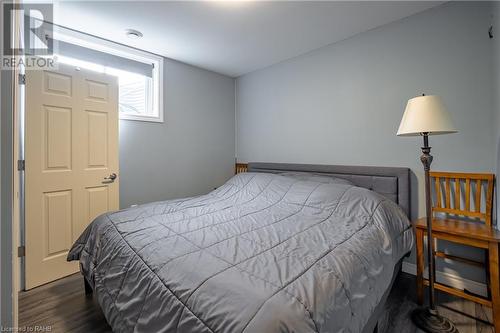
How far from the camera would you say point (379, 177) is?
2340 mm

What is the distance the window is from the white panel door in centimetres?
28

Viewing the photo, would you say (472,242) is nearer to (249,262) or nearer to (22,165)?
(249,262)

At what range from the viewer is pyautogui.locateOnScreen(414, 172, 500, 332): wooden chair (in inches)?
58.5

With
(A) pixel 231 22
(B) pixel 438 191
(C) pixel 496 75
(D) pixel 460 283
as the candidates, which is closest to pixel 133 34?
(A) pixel 231 22

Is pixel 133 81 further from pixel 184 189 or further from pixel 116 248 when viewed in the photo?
pixel 116 248

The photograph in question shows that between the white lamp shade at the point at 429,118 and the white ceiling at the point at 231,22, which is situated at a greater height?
the white ceiling at the point at 231,22

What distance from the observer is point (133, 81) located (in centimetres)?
298

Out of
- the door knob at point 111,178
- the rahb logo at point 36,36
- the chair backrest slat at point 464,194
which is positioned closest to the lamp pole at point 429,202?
the chair backrest slat at point 464,194

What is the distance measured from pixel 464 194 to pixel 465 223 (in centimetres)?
25

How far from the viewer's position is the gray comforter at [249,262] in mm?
855

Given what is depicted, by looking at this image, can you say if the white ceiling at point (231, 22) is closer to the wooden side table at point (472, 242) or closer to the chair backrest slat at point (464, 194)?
the chair backrest slat at point (464, 194)

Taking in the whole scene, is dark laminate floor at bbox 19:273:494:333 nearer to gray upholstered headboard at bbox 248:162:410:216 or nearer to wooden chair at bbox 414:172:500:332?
wooden chair at bbox 414:172:500:332

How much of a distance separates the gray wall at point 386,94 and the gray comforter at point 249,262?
661 millimetres

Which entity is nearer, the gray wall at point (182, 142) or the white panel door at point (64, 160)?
the white panel door at point (64, 160)
